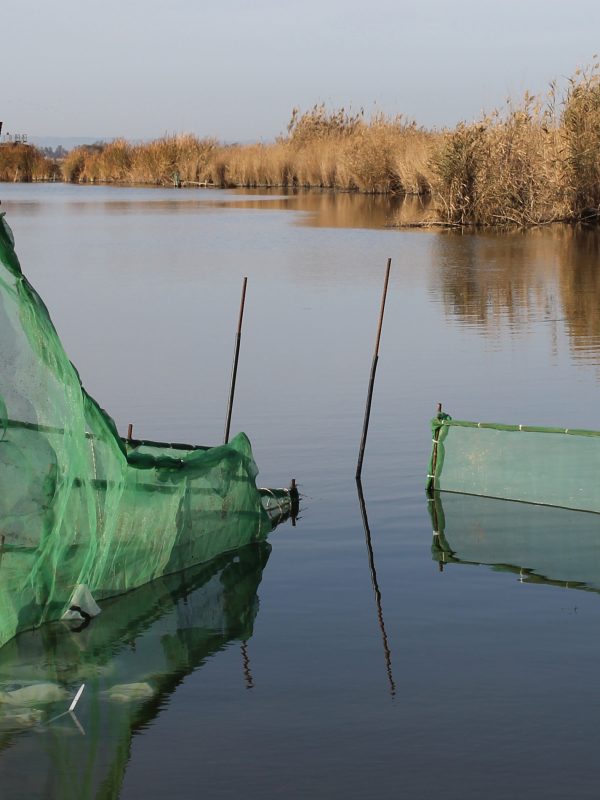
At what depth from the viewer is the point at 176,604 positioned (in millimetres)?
8258

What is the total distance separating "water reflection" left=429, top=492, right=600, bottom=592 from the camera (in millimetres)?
8820

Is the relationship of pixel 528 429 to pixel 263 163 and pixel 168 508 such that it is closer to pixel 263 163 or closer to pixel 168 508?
pixel 168 508

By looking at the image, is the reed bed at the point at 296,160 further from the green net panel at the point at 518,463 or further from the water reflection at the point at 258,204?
→ the green net panel at the point at 518,463

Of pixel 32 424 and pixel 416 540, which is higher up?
pixel 32 424

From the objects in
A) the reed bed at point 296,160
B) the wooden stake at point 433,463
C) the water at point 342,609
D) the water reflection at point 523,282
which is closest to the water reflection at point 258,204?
the reed bed at point 296,160

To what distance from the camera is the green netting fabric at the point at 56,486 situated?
7242 millimetres

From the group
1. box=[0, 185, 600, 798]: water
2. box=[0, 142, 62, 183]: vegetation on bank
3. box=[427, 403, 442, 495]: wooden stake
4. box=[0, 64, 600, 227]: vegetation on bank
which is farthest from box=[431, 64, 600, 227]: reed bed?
box=[0, 142, 62, 183]: vegetation on bank

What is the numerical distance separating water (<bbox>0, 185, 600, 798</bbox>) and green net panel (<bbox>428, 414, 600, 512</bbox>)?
7.1 inches

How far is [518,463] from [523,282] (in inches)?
500

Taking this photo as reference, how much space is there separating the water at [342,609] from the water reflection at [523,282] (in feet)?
0.43

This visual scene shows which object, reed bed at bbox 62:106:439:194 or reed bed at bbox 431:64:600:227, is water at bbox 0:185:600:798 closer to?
reed bed at bbox 431:64:600:227

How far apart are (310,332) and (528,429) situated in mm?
8511

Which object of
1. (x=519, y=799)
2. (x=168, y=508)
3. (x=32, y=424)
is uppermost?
(x=32, y=424)

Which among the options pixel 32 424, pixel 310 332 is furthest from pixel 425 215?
pixel 32 424
